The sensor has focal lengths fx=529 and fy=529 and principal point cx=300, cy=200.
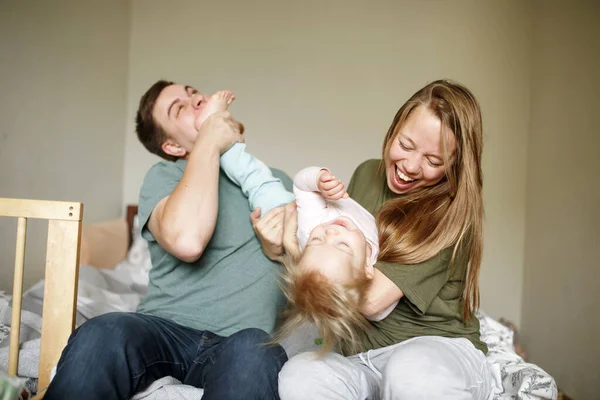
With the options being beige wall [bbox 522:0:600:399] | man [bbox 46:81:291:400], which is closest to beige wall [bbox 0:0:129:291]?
man [bbox 46:81:291:400]

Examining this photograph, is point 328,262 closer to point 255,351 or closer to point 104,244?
point 255,351

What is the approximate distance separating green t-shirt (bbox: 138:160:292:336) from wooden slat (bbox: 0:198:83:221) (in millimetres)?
211

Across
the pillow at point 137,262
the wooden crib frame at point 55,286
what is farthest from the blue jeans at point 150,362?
the pillow at point 137,262

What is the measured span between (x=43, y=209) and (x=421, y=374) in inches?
33.4

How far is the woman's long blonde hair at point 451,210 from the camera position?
3.98 feet

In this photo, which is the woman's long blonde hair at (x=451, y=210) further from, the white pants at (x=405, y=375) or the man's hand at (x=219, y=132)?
the man's hand at (x=219, y=132)

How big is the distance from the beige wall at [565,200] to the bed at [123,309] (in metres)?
0.54

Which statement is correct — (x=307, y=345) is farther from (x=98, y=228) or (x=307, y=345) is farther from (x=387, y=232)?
(x=98, y=228)

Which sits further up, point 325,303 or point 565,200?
point 565,200

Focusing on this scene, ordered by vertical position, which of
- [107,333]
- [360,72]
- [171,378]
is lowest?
[171,378]

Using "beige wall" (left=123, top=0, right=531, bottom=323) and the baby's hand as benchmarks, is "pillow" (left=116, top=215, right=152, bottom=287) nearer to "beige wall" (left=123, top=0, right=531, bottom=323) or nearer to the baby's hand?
"beige wall" (left=123, top=0, right=531, bottom=323)

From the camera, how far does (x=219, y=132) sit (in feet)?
4.44

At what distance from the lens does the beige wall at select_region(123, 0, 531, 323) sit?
113 inches

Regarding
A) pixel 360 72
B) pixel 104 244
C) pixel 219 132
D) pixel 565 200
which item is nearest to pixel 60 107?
pixel 104 244
